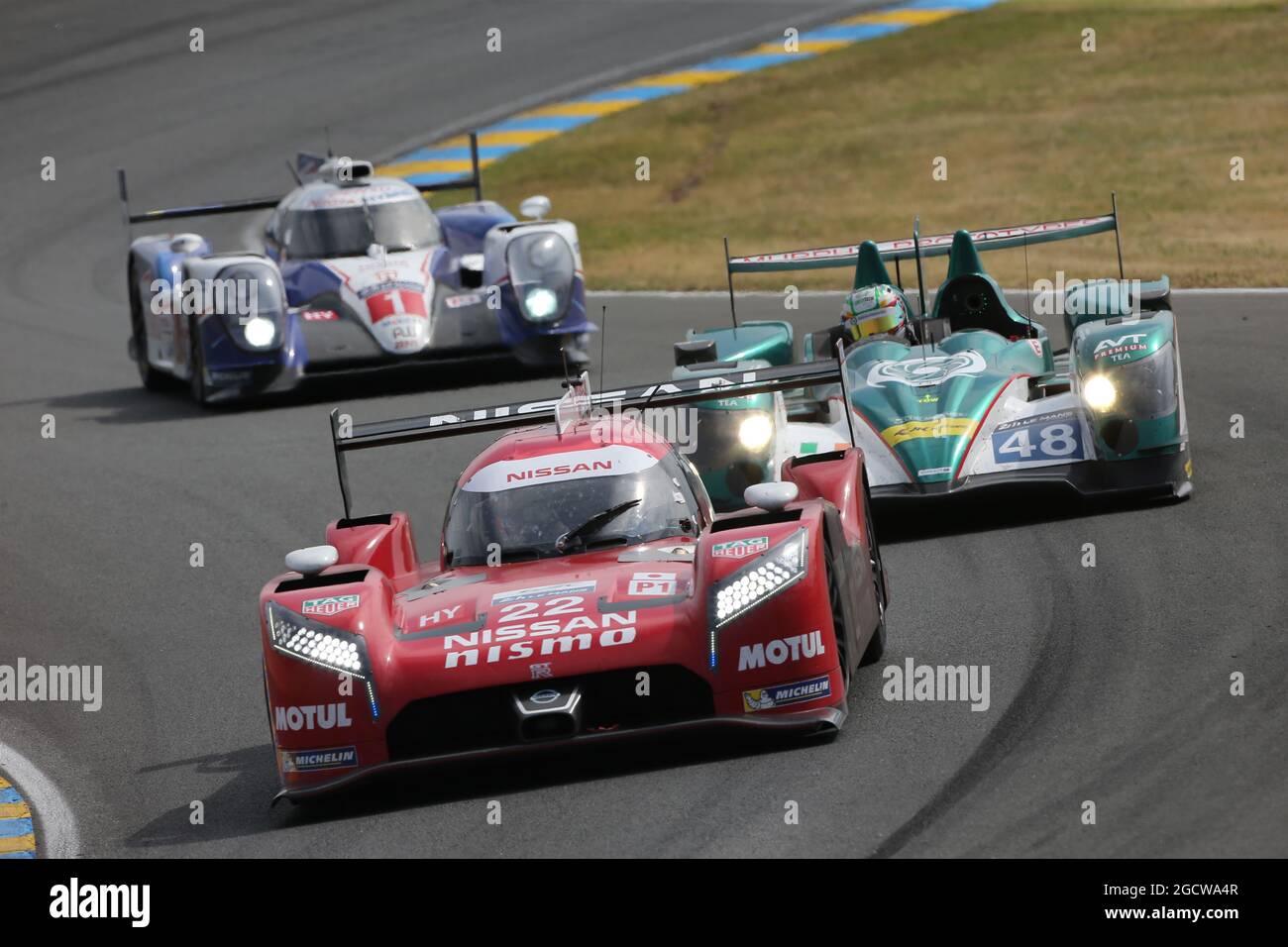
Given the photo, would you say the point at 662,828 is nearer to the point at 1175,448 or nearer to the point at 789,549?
the point at 789,549

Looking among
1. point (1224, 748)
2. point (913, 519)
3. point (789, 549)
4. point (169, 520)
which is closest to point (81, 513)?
point (169, 520)

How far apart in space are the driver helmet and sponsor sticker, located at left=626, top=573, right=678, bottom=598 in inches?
202

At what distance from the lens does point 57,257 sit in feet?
88.9

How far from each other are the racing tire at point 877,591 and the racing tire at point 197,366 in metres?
9.33

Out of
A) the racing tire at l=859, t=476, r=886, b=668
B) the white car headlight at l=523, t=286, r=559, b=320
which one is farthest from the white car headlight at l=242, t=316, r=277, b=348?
the racing tire at l=859, t=476, r=886, b=668

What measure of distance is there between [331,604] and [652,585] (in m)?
1.19

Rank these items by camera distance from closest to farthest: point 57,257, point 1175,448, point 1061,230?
point 1175,448 → point 1061,230 → point 57,257

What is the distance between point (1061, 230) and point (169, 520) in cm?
606

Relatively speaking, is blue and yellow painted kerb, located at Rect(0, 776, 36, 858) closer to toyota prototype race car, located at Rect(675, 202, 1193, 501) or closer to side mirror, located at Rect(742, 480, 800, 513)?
side mirror, located at Rect(742, 480, 800, 513)

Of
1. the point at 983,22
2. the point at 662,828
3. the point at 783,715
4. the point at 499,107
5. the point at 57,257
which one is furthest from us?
the point at 983,22

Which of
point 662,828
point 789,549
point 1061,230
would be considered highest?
point 1061,230

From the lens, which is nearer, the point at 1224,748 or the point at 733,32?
the point at 1224,748

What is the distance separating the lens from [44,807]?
7.95 metres

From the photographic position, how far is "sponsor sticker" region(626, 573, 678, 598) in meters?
7.59
